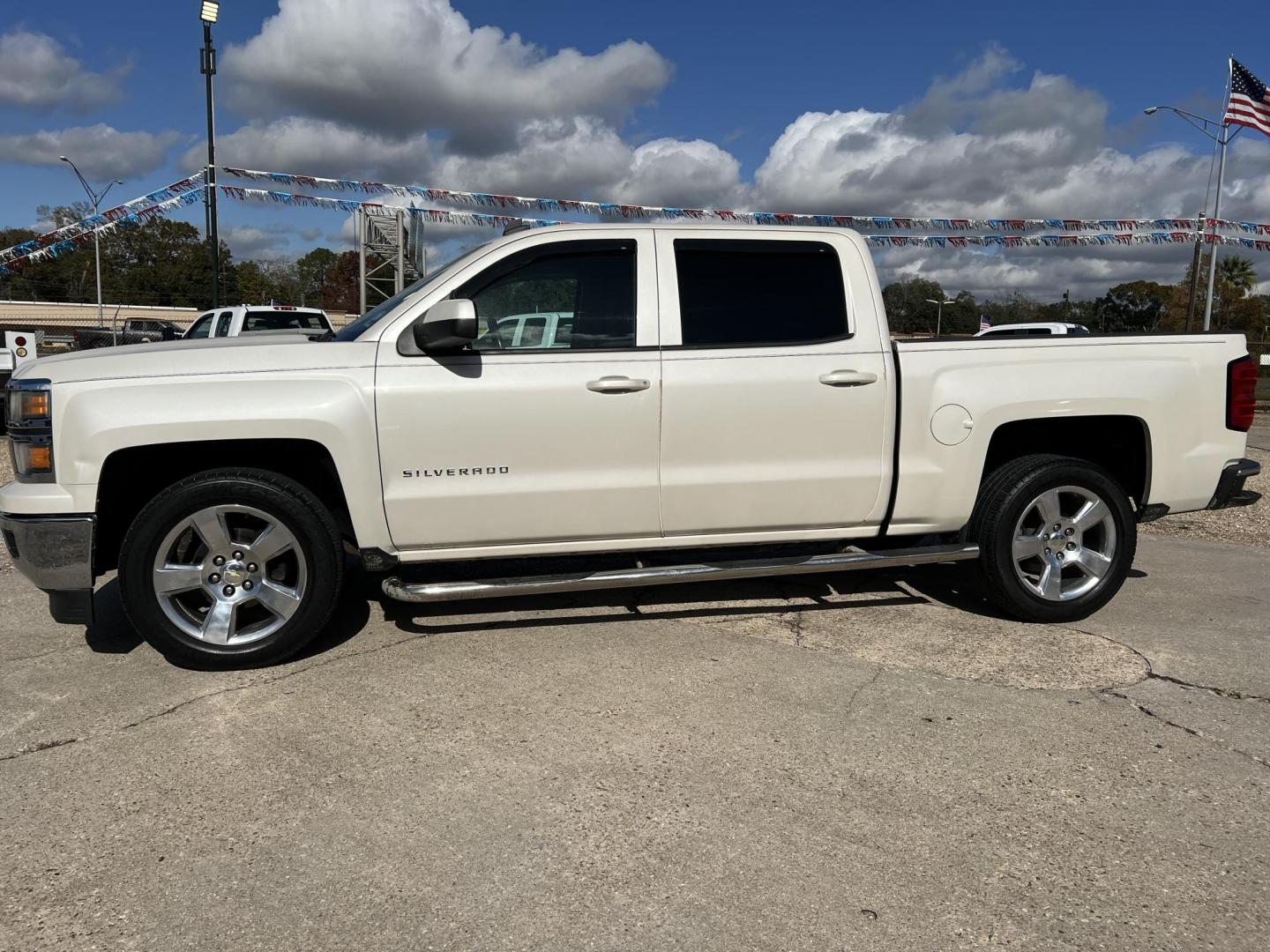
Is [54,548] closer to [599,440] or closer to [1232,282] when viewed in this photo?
[599,440]

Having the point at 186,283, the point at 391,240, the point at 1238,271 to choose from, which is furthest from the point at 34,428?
the point at 1238,271

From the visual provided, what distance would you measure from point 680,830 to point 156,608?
2472mm

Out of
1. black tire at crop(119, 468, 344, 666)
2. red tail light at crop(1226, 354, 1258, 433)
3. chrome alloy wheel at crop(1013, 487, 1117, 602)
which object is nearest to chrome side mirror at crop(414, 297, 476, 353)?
black tire at crop(119, 468, 344, 666)

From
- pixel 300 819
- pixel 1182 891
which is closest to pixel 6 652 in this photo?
pixel 300 819

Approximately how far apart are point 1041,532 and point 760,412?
1.64 meters

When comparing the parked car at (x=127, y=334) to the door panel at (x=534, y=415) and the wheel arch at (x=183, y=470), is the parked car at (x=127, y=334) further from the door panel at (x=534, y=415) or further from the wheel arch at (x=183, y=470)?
the door panel at (x=534, y=415)

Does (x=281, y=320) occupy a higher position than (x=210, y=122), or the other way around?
(x=210, y=122)

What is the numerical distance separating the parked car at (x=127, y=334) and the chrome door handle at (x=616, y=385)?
22.4 m

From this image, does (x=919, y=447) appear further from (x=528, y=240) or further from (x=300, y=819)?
(x=300, y=819)

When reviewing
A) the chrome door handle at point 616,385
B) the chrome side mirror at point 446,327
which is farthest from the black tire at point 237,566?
the chrome door handle at point 616,385

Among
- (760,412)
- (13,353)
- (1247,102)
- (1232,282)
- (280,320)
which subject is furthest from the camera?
(1232,282)

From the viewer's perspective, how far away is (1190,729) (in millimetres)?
3477

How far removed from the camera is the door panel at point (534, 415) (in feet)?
12.8

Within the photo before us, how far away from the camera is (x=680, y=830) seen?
8.99 feet
